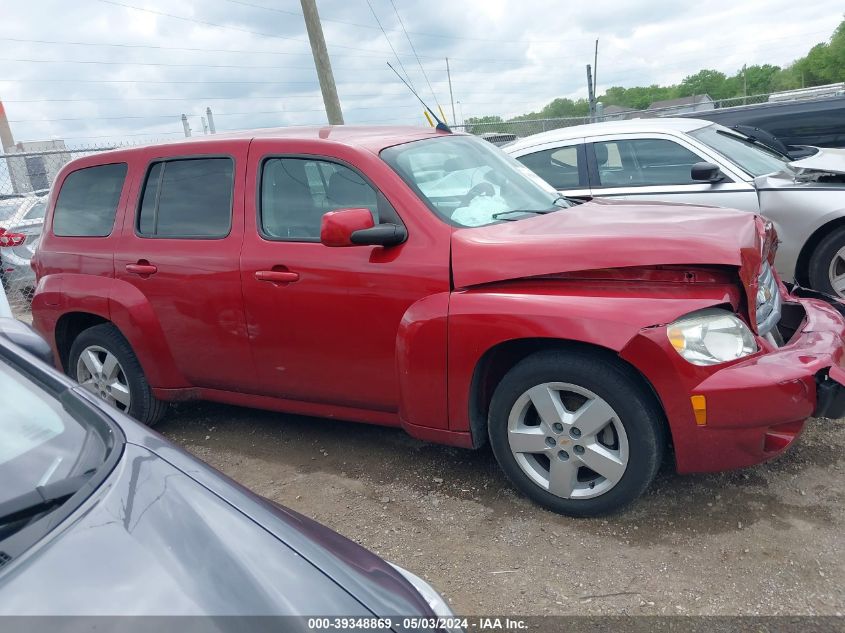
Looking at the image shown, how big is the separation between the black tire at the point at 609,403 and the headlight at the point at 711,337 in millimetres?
255

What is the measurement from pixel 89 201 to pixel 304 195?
172 centimetres

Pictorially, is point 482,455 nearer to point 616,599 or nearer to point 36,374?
point 616,599

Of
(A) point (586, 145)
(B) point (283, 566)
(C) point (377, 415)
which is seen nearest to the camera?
(B) point (283, 566)

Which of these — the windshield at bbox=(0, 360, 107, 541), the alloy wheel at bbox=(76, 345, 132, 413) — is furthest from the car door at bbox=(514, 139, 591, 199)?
the windshield at bbox=(0, 360, 107, 541)

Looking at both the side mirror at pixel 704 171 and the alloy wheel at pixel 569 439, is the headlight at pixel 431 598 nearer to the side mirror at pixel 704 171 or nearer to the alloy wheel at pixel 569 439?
the alloy wheel at pixel 569 439

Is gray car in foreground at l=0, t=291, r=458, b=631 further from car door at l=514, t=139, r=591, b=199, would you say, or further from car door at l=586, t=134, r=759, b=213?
car door at l=514, t=139, r=591, b=199

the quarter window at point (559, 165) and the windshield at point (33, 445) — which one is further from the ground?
the quarter window at point (559, 165)

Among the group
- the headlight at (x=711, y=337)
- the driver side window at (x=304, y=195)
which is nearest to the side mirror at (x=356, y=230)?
the driver side window at (x=304, y=195)

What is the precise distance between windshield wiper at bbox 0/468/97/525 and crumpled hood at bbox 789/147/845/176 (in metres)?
5.71

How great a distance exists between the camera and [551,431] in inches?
120

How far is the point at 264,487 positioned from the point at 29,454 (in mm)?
2133

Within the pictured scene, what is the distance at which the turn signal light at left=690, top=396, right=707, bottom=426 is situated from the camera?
2.75m

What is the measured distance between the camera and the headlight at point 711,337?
276 centimetres

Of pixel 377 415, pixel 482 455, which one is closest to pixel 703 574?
pixel 482 455
